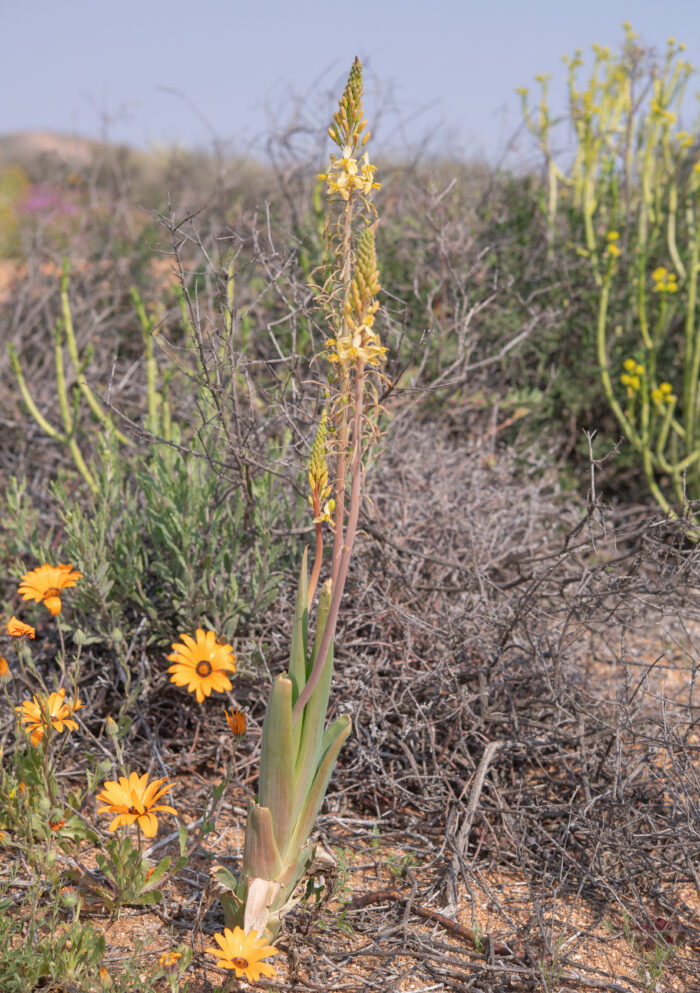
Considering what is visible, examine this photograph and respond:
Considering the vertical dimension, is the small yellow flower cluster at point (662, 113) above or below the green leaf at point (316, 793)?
above

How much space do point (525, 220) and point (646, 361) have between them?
1089 millimetres

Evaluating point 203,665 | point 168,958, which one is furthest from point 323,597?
point 168,958

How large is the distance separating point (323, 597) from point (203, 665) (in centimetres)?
43

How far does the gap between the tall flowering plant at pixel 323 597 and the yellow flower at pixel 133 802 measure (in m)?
0.19

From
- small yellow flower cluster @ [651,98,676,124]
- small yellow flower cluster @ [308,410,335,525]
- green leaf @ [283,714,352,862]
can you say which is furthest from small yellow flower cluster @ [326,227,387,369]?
small yellow flower cluster @ [651,98,676,124]

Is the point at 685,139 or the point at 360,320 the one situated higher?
the point at 685,139

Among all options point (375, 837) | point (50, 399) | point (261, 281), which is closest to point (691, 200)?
point (261, 281)

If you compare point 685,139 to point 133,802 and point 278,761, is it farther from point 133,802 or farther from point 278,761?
point 133,802

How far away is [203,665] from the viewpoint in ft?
6.74

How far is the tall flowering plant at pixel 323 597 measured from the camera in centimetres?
158

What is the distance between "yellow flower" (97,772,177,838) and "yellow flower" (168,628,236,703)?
9.3 inches

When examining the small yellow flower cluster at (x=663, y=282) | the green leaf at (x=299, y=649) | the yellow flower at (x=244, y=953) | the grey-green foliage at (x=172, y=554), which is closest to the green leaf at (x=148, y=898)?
the yellow flower at (x=244, y=953)

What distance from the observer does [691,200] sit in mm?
4691

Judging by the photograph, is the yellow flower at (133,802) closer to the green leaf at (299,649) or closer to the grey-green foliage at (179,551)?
the green leaf at (299,649)
